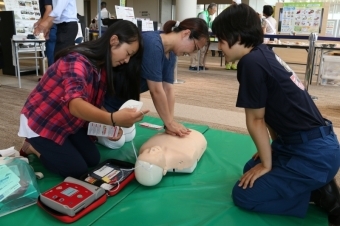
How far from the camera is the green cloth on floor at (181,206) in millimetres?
1146

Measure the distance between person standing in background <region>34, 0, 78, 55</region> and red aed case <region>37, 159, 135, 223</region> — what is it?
167 cm

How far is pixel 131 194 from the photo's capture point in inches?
52.4

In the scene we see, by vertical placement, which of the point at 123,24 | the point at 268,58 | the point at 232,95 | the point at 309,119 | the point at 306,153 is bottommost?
the point at 232,95

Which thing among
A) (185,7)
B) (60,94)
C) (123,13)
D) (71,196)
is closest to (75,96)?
(60,94)

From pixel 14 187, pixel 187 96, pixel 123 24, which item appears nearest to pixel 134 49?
pixel 123 24

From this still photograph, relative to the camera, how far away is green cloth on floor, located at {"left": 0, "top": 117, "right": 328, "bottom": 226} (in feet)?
3.76

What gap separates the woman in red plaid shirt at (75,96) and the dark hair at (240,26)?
380mm

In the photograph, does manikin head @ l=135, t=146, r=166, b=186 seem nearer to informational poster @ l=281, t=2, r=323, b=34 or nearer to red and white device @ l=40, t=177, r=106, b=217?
red and white device @ l=40, t=177, r=106, b=217

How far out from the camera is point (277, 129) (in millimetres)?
1222

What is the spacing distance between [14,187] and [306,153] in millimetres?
1177

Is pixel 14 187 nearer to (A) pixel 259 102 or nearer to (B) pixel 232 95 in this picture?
(A) pixel 259 102

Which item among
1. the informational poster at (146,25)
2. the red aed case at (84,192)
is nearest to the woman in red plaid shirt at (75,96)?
the red aed case at (84,192)

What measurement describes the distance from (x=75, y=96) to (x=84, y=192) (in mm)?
404

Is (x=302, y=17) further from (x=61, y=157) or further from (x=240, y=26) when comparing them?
(x=61, y=157)
